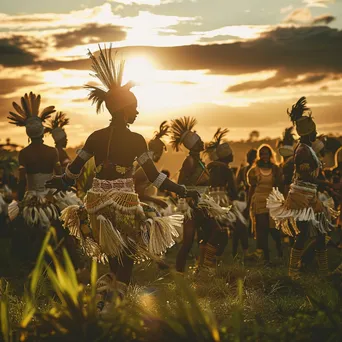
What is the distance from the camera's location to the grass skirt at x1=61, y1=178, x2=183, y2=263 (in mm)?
7156

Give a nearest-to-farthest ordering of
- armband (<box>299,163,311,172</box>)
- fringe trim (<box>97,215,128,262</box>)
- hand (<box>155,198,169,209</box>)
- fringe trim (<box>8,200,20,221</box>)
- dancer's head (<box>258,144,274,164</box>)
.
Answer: fringe trim (<box>97,215,128,262</box>)
armband (<box>299,163,311,172</box>)
fringe trim (<box>8,200,20,221</box>)
hand (<box>155,198,169,209</box>)
dancer's head (<box>258,144,274,164</box>)

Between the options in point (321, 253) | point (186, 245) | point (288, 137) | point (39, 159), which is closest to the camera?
point (39, 159)

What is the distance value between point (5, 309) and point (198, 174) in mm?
6687

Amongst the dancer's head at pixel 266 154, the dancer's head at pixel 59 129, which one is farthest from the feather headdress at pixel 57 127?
the dancer's head at pixel 266 154

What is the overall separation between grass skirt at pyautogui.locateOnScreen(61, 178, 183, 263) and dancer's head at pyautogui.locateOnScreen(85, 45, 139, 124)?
0.61m

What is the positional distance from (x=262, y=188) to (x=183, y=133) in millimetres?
3079

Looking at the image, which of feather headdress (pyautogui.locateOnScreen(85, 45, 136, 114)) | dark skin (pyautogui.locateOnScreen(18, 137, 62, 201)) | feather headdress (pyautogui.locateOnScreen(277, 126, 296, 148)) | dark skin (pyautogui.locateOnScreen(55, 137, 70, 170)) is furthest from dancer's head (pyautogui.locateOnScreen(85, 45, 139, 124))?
feather headdress (pyautogui.locateOnScreen(277, 126, 296, 148))

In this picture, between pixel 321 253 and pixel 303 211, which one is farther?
pixel 321 253

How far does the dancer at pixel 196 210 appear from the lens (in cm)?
1140

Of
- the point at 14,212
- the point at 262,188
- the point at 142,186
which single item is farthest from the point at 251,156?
the point at 14,212

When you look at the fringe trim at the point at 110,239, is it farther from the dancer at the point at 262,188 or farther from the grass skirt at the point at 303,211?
the dancer at the point at 262,188

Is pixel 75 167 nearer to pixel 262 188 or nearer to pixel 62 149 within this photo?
pixel 62 149

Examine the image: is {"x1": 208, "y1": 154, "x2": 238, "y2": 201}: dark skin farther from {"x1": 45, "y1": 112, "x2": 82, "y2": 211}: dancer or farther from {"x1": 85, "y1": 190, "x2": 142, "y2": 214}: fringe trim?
{"x1": 85, "y1": 190, "x2": 142, "y2": 214}: fringe trim

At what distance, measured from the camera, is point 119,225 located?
284 inches
